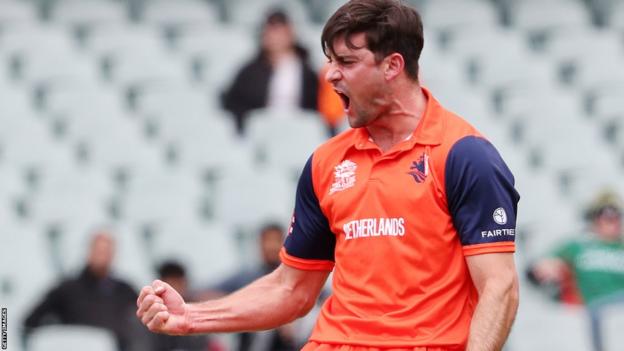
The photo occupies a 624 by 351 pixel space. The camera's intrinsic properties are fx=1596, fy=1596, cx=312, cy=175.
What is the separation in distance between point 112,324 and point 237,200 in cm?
159

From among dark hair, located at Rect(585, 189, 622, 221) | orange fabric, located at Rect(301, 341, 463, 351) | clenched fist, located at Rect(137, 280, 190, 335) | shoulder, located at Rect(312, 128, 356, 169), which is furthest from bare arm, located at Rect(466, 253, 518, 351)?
dark hair, located at Rect(585, 189, 622, 221)

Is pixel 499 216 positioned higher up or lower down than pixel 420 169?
lower down

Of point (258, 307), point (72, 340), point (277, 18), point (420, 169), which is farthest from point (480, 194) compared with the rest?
point (277, 18)

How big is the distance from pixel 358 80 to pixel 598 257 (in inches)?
251

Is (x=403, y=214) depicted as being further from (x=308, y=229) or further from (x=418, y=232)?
(x=308, y=229)

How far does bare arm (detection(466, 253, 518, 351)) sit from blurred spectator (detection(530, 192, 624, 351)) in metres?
6.16

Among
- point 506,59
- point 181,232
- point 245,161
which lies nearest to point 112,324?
point 181,232

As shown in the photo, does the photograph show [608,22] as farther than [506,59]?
Yes

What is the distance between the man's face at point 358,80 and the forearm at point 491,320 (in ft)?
2.13

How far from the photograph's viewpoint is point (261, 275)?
9.80m

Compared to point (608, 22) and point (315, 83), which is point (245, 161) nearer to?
point (315, 83)

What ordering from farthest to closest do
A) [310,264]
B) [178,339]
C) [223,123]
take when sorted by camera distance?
1. [223,123]
2. [178,339]
3. [310,264]

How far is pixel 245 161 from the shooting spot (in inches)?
453

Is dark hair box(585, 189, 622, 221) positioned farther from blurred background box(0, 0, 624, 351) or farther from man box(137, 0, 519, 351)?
man box(137, 0, 519, 351)
